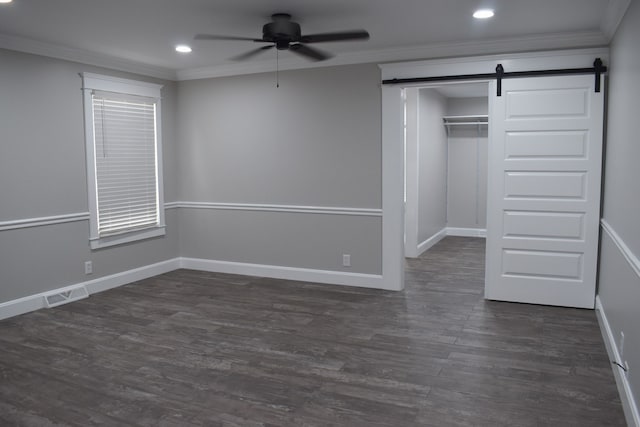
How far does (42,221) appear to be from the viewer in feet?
15.4

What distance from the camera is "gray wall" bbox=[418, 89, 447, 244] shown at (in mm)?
7180

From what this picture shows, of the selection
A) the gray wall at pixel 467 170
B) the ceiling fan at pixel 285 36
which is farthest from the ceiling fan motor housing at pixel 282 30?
the gray wall at pixel 467 170

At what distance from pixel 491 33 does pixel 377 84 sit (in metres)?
1.20

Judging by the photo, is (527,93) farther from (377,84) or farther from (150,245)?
(150,245)

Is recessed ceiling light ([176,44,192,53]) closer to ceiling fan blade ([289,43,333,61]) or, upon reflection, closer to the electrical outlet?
ceiling fan blade ([289,43,333,61])

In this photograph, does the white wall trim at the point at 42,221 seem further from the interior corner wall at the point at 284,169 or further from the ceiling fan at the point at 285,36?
the ceiling fan at the point at 285,36

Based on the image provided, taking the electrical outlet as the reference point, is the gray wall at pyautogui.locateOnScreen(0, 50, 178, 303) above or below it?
above

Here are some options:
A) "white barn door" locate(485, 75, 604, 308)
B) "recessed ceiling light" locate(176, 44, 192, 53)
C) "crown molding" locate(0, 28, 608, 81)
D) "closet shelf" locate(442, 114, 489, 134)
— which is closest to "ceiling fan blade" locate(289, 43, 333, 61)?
"crown molding" locate(0, 28, 608, 81)

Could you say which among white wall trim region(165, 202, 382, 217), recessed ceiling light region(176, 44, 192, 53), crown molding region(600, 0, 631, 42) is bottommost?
white wall trim region(165, 202, 382, 217)

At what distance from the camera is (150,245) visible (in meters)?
5.95

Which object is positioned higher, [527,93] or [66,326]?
[527,93]

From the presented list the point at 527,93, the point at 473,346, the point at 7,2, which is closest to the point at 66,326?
the point at 7,2

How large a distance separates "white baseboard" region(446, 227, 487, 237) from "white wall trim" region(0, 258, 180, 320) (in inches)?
187

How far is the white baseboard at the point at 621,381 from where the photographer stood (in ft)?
8.16
